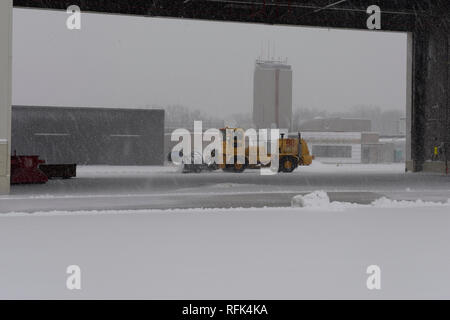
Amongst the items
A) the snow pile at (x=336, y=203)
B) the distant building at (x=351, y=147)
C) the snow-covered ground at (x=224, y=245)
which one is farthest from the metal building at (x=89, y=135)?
the distant building at (x=351, y=147)

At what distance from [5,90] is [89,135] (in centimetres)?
2420

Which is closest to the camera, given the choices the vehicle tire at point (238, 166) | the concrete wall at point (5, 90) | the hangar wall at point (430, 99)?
the concrete wall at point (5, 90)

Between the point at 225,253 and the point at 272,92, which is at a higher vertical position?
the point at 272,92

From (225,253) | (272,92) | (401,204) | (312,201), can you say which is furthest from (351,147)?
(225,253)

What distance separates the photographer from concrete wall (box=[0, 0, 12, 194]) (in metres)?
15.6

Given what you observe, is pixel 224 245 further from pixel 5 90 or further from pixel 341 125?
pixel 341 125

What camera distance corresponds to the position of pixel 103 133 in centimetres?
3975

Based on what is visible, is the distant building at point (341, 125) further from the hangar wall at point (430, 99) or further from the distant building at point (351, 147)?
the hangar wall at point (430, 99)

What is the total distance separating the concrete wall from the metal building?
23408 millimetres

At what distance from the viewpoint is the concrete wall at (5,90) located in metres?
15.6

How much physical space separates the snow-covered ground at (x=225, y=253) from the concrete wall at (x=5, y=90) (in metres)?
3.80

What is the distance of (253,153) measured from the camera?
2958cm

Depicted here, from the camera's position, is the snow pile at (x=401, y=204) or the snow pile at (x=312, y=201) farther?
the snow pile at (x=401, y=204)

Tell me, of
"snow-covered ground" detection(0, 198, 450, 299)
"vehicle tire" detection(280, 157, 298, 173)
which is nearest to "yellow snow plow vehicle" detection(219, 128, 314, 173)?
"vehicle tire" detection(280, 157, 298, 173)
